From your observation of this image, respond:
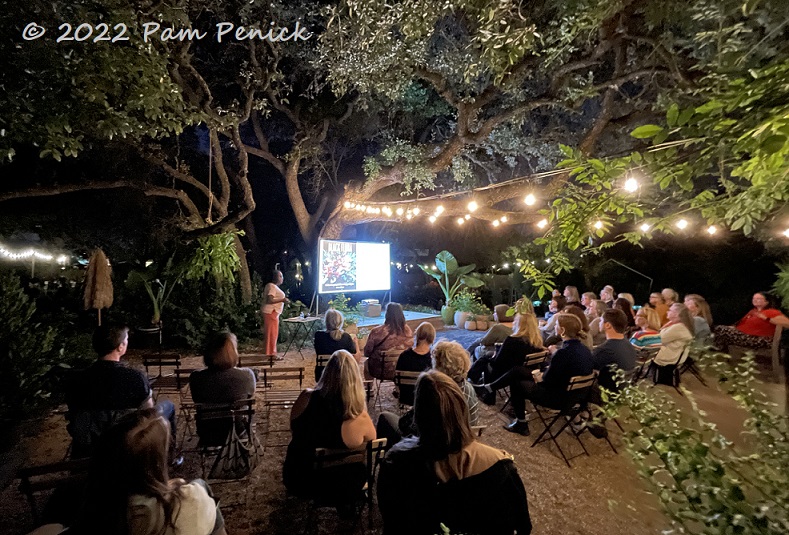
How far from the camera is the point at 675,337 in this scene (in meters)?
5.38

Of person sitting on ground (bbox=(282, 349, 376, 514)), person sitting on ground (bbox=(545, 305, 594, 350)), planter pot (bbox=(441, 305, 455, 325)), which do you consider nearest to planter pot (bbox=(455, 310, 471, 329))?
planter pot (bbox=(441, 305, 455, 325))

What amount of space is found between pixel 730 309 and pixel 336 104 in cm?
1248

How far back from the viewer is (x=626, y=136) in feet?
30.0

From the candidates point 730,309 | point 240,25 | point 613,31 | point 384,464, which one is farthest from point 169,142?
point 730,309

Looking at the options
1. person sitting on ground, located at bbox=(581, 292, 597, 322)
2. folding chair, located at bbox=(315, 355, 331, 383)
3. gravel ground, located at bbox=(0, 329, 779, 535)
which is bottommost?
gravel ground, located at bbox=(0, 329, 779, 535)

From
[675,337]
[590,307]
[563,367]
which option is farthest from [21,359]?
[590,307]

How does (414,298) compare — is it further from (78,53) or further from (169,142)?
(78,53)

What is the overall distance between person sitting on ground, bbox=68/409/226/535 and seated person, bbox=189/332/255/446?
187cm

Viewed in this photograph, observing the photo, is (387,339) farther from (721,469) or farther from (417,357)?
(721,469)

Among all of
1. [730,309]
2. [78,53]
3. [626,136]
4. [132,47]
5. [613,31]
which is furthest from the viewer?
[730,309]

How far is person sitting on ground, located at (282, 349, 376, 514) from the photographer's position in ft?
8.68

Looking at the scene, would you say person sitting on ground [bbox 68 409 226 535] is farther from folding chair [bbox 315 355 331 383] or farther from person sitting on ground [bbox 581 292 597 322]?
person sitting on ground [bbox 581 292 597 322]

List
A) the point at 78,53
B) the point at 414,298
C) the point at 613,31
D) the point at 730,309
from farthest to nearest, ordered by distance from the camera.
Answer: the point at 414,298 < the point at 730,309 < the point at 613,31 < the point at 78,53

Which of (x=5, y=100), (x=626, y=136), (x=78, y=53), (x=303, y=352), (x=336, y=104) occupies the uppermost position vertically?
(x=336, y=104)
